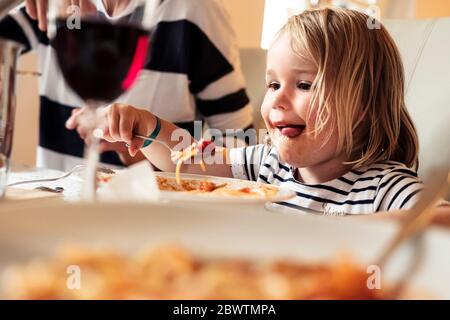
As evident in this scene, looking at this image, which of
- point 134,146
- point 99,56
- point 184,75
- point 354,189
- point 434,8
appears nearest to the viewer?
point 99,56

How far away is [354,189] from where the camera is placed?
4.01 ft

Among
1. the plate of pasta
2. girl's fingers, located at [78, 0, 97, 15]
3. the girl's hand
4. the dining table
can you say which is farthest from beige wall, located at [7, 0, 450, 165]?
girl's fingers, located at [78, 0, 97, 15]

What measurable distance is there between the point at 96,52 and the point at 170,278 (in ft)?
1.06

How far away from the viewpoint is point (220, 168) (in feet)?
5.00

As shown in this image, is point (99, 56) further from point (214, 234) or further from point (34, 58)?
point (34, 58)

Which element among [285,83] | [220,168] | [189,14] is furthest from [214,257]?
[189,14]

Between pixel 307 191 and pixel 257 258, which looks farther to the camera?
pixel 307 191

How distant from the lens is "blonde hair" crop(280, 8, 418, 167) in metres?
1.26

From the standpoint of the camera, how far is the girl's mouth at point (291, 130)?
125 cm

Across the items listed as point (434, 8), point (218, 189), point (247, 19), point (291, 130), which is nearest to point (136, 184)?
point (218, 189)

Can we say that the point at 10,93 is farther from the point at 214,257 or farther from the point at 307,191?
the point at 307,191

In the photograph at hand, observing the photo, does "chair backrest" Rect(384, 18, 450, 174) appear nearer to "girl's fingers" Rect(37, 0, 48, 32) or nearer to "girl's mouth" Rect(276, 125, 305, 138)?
"girl's mouth" Rect(276, 125, 305, 138)

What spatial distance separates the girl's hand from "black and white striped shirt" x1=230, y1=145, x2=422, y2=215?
33 cm
